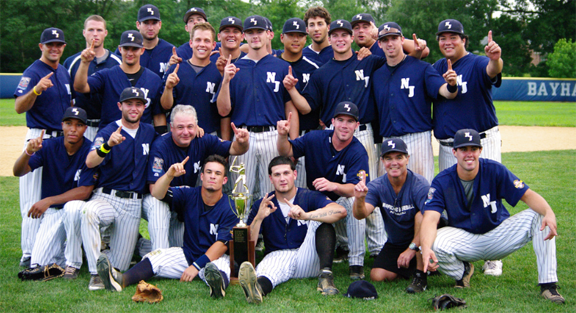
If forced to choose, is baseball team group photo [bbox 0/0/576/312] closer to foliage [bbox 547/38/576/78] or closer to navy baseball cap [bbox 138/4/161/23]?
navy baseball cap [bbox 138/4/161/23]

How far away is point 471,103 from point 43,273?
4.99m

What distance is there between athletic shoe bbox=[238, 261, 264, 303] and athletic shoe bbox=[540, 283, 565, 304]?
2.56m

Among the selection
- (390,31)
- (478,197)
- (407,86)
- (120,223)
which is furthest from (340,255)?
(390,31)

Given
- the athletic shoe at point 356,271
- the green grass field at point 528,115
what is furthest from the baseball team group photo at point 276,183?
the green grass field at point 528,115

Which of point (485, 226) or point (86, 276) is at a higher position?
point (485, 226)

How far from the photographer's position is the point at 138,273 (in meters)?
5.29

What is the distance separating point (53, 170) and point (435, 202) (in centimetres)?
418

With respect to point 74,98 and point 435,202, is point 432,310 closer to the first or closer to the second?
point 435,202

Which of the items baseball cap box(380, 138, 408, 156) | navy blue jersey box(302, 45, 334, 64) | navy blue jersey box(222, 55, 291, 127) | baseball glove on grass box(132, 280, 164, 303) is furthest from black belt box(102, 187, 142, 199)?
navy blue jersey box(302, 45, 334, 64)

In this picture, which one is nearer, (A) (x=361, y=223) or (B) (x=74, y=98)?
(A) (x=361, y=223)

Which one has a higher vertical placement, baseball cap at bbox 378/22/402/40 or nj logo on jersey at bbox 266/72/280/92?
baseball cap at bbox 378/22/402/40

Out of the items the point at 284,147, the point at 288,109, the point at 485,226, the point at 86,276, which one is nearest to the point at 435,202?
the point at 485,226

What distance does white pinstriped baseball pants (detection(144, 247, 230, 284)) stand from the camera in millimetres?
5379

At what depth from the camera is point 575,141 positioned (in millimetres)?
17125
